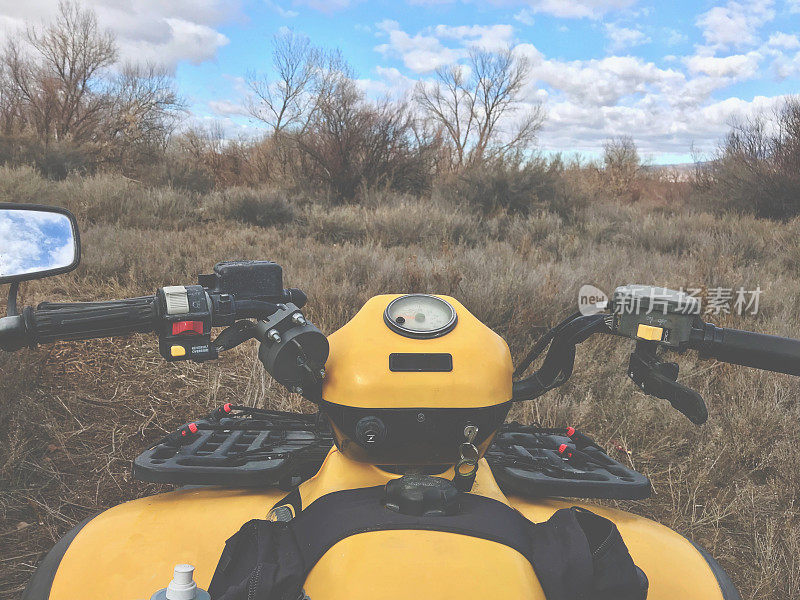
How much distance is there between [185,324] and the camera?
3.35 ft

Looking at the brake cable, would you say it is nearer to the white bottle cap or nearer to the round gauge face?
the round gauge face

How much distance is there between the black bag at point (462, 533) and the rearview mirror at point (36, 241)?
70 cm

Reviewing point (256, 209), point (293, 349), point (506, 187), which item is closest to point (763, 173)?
point (506, 187)

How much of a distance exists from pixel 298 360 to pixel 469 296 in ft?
12.6

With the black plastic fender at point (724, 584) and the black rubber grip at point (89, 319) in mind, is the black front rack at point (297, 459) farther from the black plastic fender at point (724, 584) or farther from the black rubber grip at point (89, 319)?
the black rubber grip at point (89, 319)

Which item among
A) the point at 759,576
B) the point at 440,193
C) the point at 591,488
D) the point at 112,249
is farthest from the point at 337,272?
the point at 440,193

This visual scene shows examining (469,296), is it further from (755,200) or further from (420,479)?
(755,200)

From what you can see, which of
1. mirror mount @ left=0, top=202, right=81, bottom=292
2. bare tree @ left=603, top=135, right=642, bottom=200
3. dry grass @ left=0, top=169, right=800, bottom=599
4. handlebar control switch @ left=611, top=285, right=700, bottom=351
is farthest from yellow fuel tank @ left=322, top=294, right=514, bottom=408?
bare tree @ left=603, top=135, right=642, bottom=200

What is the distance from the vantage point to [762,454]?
9.99ft

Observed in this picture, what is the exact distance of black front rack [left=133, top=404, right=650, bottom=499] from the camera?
1261 mm

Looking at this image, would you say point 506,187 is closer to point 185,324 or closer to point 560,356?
point 560,356

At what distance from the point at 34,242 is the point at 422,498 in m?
1.02

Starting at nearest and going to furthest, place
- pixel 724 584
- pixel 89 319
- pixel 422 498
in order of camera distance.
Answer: pixel 422 498 < pixel 89 319 < pixel 724 584

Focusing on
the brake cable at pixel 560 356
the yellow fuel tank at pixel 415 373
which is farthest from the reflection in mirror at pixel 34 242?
the brake cable at pixel 560 356
